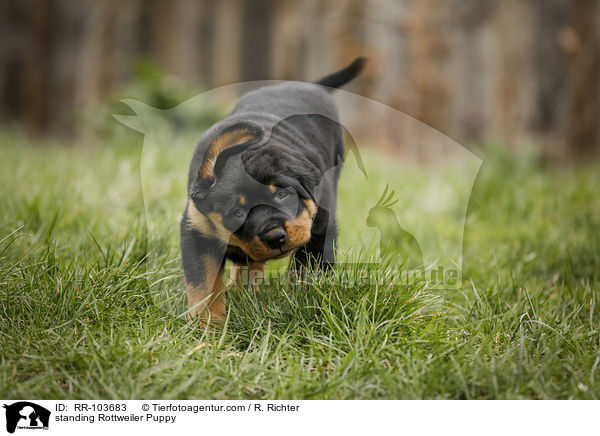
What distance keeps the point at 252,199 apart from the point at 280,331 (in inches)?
22.8

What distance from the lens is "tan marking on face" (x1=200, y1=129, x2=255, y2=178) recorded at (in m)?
2.01

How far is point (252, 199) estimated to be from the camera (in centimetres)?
202

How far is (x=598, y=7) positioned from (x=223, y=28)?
11.2 metres

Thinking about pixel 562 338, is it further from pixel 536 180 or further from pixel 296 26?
pixel 296 26

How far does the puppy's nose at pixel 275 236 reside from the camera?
1941mm

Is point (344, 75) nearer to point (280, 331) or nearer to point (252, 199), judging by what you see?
point (252, 199)

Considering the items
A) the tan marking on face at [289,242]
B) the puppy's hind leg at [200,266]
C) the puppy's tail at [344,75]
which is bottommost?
the puppy's hind leg at [200,266]

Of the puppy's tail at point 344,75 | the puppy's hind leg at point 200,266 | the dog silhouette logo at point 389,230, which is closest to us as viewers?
the puppy's hind leg at point 200,266

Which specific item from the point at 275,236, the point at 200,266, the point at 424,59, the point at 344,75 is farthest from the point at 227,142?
the point at 424,59

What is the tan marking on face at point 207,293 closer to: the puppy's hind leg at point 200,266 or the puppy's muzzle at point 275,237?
the puppy's hind leg at point 200,266

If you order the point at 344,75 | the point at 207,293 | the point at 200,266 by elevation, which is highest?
the point at 344,75

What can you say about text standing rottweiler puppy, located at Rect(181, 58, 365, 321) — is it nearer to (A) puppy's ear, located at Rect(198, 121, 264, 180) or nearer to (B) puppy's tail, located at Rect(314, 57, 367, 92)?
(A) puppy's ear, located at Rect(198, 121, 264, 180)
